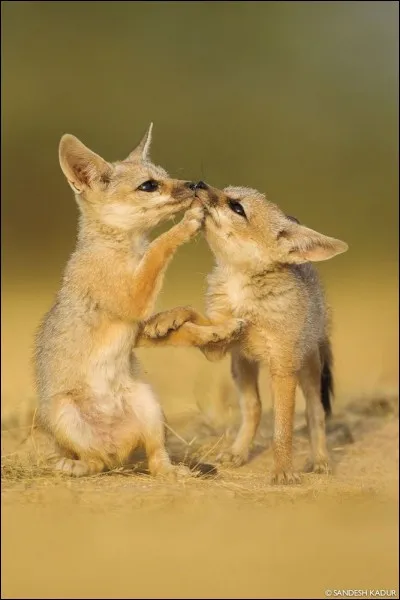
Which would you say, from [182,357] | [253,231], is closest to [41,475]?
[253,231]

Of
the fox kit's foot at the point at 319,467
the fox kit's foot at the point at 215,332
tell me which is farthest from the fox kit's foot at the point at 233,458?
the fox kit's foot at the point at 215,332

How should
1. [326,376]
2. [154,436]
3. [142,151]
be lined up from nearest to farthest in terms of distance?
[154,436]
[142,151]
[326,376]

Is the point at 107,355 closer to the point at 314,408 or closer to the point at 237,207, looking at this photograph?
the point at 237,207

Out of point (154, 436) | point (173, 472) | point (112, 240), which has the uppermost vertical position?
point (112, 240)

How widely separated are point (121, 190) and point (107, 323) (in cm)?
110

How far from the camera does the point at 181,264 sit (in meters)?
13.8

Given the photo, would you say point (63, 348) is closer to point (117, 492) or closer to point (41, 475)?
point (41, 475)

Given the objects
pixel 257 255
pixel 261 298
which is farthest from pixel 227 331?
pixel 257 255

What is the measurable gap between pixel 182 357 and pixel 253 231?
4.39 metres

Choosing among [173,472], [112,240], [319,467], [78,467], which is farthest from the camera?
[319,467]

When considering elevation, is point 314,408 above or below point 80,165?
below

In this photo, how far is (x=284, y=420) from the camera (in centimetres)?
759

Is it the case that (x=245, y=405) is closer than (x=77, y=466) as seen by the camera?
No

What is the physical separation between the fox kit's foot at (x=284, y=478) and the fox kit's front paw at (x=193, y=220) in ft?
6.49
